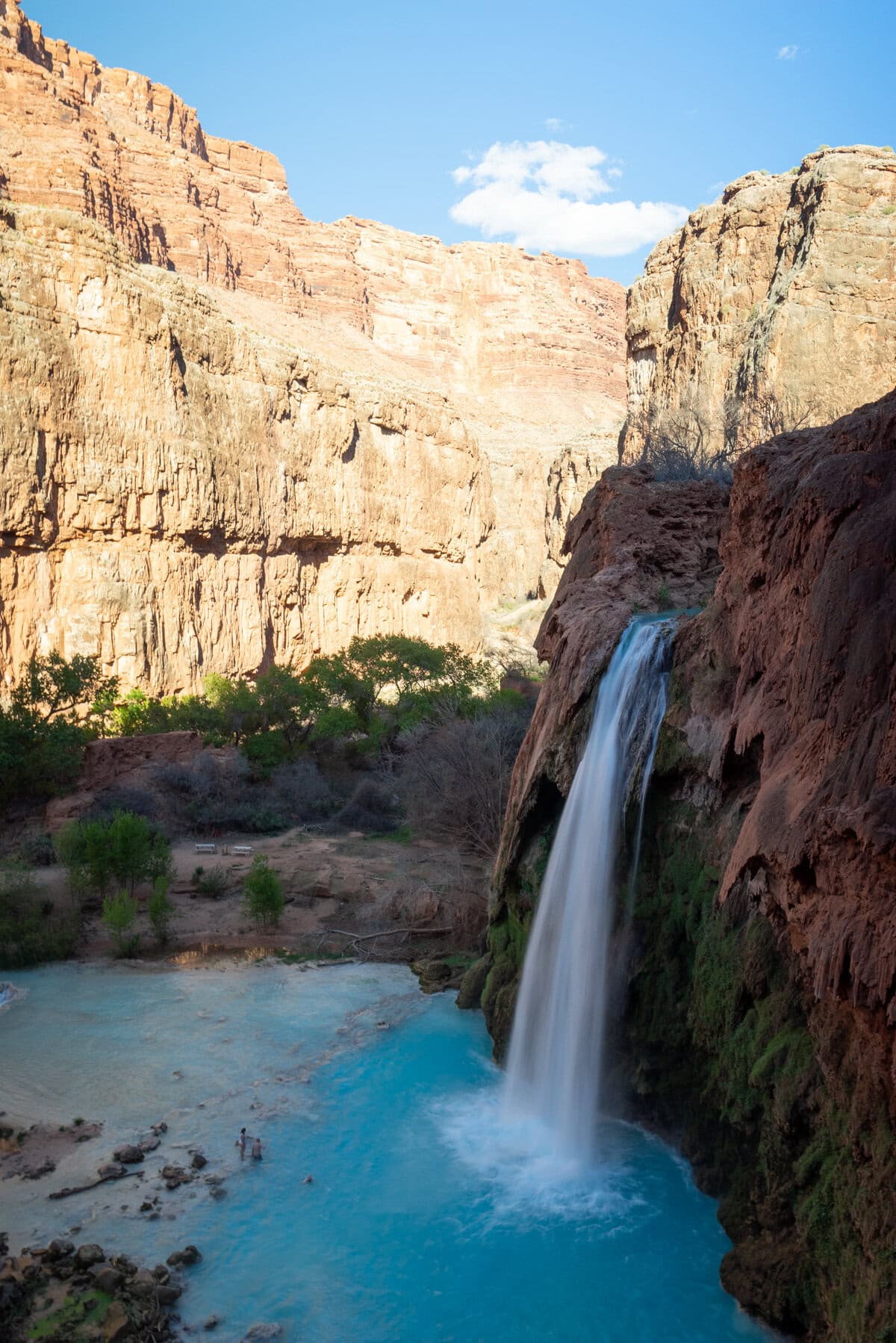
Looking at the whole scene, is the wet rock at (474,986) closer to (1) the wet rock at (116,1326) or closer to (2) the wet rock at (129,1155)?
(2) the wet rock at (129,1155)

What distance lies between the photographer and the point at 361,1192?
27.3ft

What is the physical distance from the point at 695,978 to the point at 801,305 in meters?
37.1

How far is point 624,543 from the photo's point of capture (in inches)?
516

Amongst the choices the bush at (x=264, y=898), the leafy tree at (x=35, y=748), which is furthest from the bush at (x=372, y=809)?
the bush at (x=264, y=898)

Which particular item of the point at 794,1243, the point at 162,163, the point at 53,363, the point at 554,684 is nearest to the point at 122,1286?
the point at 794,1243

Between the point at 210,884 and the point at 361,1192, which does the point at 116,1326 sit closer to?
the point at 361,1192

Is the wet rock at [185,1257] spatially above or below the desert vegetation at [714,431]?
below

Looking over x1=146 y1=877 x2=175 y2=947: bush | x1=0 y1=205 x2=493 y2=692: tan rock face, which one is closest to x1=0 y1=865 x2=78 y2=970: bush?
x1=146 y1=877 x2=175 y2=947: bush

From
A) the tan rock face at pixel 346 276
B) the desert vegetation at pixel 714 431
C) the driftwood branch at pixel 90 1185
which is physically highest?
the tan rock face at pixel 346 276

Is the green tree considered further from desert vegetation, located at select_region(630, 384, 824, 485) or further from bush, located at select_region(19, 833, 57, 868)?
desert vegetation, located at select_region(630, 384, 824, 485)

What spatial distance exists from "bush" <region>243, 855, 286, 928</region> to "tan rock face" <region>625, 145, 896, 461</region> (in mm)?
21754

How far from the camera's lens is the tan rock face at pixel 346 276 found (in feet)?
218

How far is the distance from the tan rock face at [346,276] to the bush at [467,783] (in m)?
37.9

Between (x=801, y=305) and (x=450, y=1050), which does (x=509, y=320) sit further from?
(x=450, y=1050)
